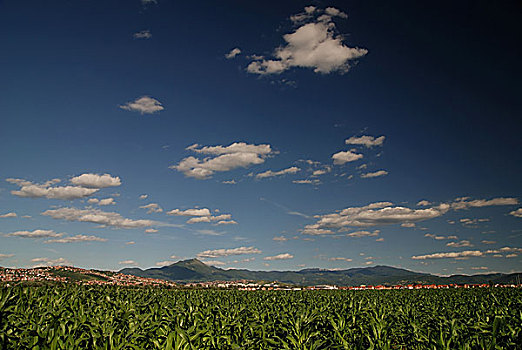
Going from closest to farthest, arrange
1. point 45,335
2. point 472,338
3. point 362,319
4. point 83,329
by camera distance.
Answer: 1. point 45,335
2. point 472,338
3. point 83,329
4. point 362,319

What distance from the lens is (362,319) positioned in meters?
16.4

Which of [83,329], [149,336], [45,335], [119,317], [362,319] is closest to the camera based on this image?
[45,335]

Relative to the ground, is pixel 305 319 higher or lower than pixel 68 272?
higher

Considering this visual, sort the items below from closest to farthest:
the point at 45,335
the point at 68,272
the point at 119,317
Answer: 1. the point at 45,335
2. the point at 119,317
3. the point at 68,272

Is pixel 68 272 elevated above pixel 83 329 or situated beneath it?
situated beneath

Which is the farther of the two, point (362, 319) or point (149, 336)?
point (362, 319)

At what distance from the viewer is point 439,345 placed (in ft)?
27.7

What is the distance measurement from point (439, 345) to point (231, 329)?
651 centimetres

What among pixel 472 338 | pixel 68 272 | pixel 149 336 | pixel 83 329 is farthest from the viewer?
pixel 68 272

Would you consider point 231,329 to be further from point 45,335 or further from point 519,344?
point 519,344

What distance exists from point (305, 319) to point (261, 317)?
2303 millimetres

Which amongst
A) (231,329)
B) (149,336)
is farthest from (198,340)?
(231,329)

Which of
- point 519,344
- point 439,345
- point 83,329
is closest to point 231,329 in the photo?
point 83,329

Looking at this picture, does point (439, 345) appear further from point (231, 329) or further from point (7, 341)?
point (7, 341)
